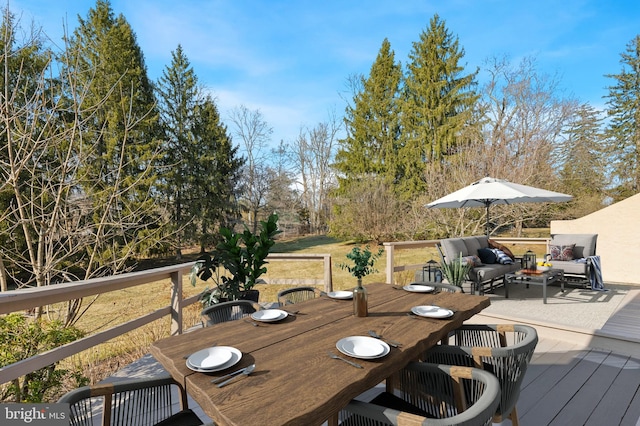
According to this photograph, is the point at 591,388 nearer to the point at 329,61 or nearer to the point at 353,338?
the point at 353,338

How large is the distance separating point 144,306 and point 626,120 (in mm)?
20473

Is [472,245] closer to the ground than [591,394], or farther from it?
farther from it

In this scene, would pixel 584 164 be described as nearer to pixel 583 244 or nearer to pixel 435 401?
pixel 583 244

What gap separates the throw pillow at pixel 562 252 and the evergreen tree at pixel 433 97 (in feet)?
30.9

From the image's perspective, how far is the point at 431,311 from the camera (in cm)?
204

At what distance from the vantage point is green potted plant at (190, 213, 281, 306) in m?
3.32

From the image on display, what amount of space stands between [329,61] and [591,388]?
1108 centimetres

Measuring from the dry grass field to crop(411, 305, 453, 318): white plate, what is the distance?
9.08 ft

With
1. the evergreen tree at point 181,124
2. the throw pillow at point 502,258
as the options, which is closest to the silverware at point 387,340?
the throw pillow at point 502,258

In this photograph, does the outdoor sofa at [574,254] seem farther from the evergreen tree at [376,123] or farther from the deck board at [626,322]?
the evergreen tree at [376,123]

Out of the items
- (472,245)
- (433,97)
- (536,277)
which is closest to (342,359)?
(536,277)

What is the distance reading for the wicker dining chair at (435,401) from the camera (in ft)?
3.57

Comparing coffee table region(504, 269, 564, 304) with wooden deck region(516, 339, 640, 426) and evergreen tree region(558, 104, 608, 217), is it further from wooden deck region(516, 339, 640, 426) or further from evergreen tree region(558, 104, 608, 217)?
evergreen tree region(558, 104, 608, 217)

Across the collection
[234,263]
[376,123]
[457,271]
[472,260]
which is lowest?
[457,271]
